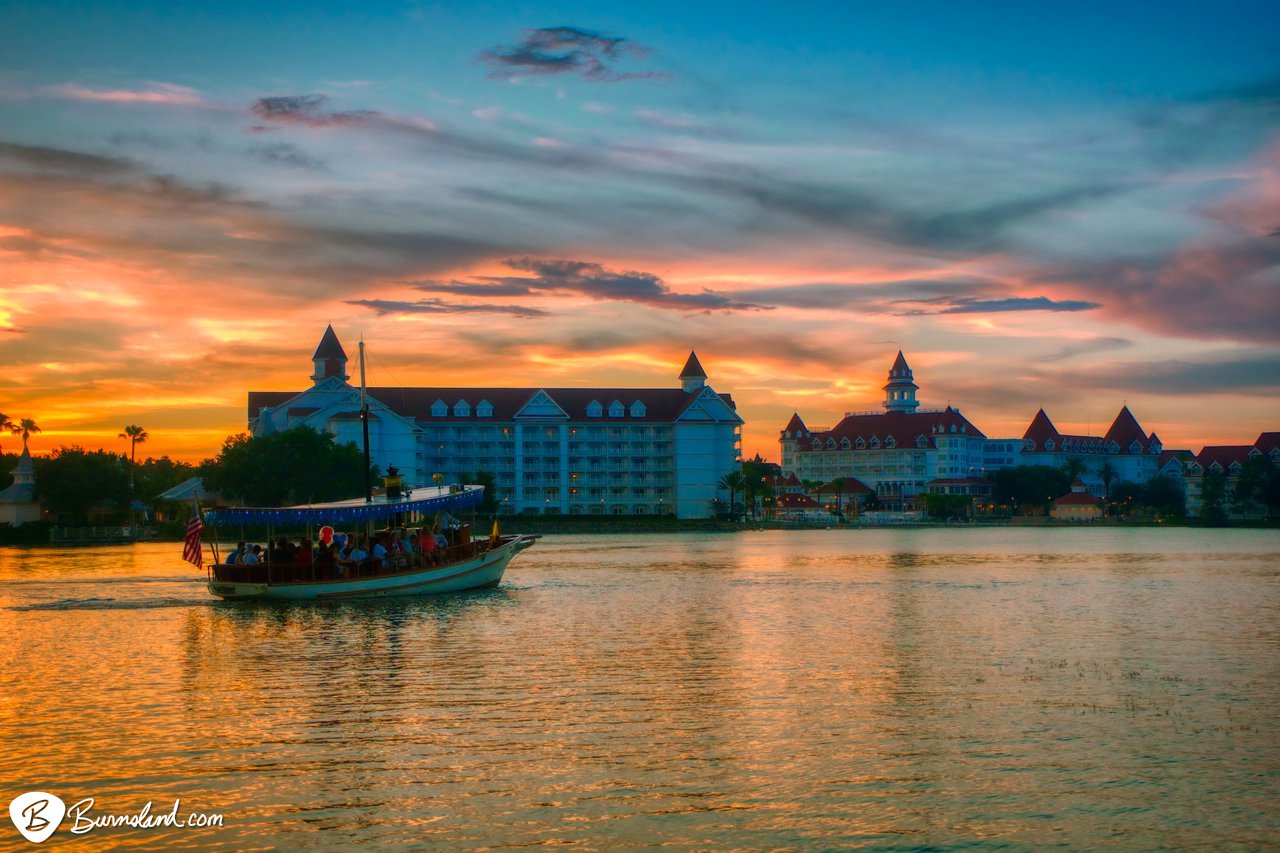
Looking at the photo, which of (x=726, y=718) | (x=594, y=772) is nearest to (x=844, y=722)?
(x=726, y=718)

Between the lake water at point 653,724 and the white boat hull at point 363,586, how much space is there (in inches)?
42.6

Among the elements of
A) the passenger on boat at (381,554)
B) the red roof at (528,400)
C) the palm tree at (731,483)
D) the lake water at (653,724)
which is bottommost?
the lake water at (653,724)

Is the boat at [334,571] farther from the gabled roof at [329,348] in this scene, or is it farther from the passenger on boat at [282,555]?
the gabled roof at [329,348]

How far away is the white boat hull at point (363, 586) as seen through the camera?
47188mm

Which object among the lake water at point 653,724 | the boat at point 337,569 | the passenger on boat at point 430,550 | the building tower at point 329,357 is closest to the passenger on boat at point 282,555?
the boat at point 337,569

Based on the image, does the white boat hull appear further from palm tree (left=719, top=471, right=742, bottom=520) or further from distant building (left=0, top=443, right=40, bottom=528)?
palm tree (left=719, top=471, right=742, bottom=520)

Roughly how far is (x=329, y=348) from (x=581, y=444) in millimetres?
38869

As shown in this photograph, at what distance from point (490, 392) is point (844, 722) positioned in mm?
168354

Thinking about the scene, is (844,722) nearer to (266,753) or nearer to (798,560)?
(266,753)

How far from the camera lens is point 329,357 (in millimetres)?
172250

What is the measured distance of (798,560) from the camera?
8944 centimetres

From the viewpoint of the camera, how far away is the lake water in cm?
1617

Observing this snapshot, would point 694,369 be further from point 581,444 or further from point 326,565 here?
point 326,565

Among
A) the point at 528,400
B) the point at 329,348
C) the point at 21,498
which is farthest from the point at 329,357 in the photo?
the point at 21,498
